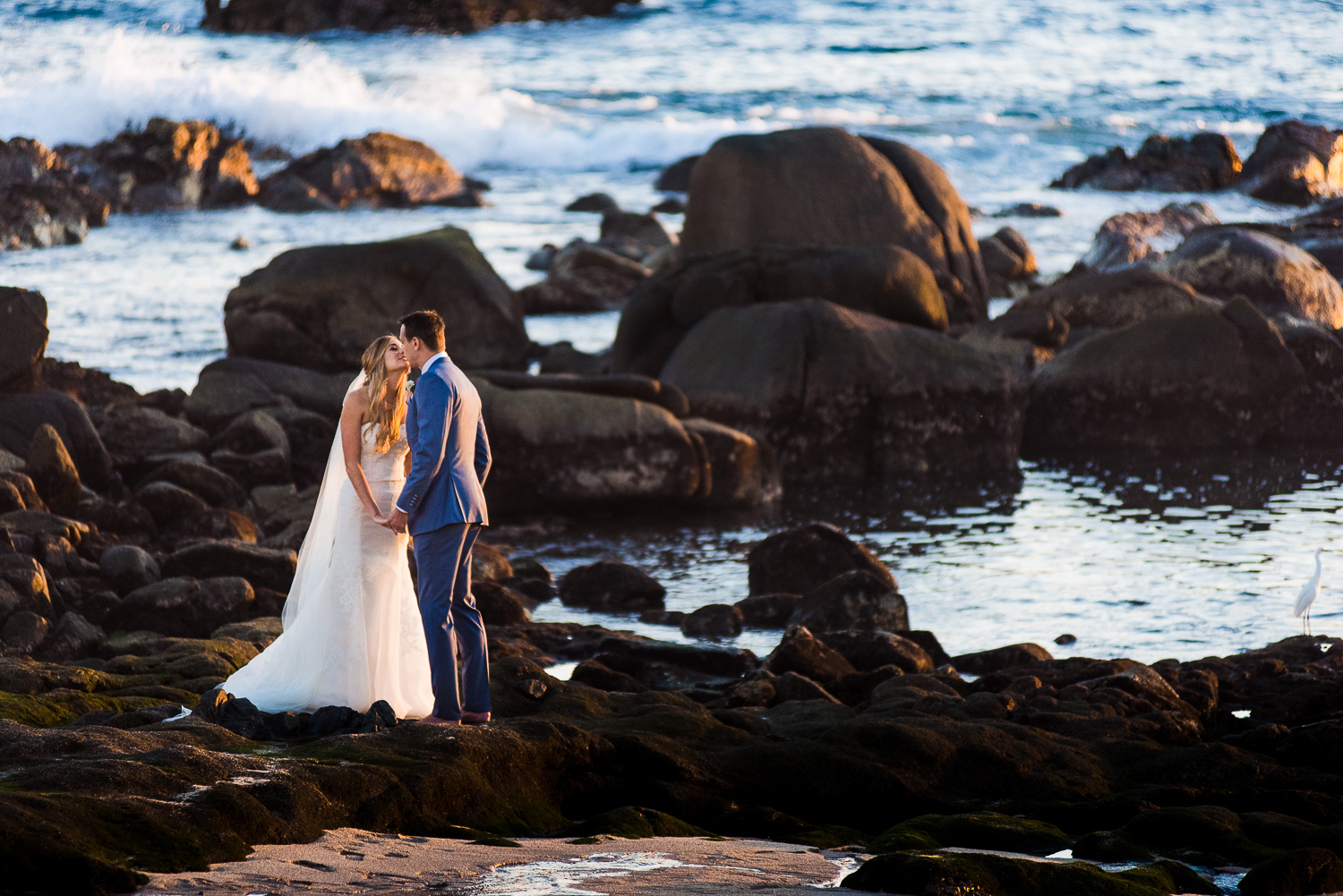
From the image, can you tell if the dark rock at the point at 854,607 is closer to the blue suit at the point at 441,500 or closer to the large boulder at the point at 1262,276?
the blue suit at the point at 441,500

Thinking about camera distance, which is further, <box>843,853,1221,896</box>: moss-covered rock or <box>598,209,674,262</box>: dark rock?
<box>598,209,674,262</box>: dark rock

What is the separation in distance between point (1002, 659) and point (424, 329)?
557 centimetres

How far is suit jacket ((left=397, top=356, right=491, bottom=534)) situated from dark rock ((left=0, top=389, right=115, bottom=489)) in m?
8.55

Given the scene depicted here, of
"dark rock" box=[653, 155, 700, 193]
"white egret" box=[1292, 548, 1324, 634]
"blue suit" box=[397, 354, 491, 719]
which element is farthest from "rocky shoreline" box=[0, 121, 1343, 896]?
"dark rock" box=[653, 155, 700, 193]

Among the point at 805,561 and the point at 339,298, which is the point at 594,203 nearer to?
the point at 339,298

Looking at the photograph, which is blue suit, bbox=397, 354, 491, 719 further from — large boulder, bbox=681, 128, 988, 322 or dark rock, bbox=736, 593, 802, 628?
large boulder, bbox=681, 128, 988, 322

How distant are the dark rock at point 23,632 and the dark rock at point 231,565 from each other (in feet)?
5.19

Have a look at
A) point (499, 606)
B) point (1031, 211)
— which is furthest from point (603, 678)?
point (1031, 211)

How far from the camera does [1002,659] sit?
11.3 meters

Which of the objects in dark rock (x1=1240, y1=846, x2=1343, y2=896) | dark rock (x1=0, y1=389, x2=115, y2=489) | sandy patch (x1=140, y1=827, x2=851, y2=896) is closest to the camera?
sandy patch (x1=140, y1=827, x2=851, y2=896)

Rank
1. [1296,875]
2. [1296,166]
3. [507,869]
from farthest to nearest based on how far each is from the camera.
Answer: [1296,166] < [1296,875] < [507,869]

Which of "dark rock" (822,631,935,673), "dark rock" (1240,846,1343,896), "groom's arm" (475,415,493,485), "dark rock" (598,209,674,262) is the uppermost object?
"groom's arm" (475,415,493,485)

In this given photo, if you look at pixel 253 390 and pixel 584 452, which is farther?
pixel 253 390

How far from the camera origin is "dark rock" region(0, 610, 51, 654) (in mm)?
10648
